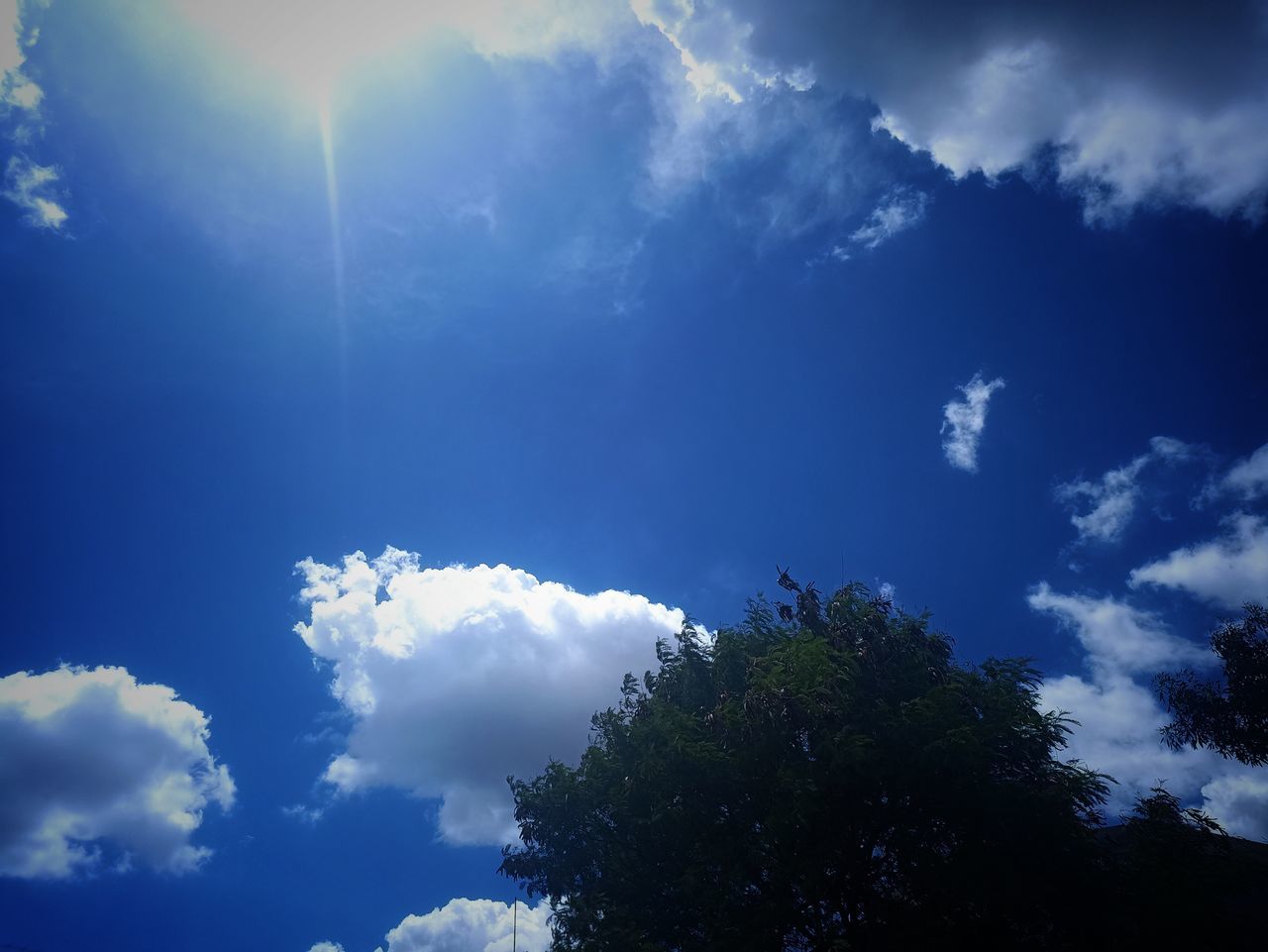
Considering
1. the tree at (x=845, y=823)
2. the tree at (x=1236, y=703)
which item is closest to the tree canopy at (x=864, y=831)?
the tree at (x=845, y=823)

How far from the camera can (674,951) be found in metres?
17.2

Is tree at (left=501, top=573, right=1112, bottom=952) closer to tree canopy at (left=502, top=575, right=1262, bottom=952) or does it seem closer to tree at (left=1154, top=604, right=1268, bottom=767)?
tree canopy at (left=502, top=575, right=1262, bottom=952)

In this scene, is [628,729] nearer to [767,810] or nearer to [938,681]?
[767,810]

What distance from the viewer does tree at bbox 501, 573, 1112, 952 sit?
15133 millimetres

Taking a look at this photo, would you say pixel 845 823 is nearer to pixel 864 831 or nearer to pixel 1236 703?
pixel 864 831

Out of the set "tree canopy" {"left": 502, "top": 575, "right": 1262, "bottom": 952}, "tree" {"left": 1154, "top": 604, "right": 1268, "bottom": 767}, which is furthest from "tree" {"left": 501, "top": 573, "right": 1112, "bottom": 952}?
"tree" {"left": 1154, "top": 604, "right": 1268, "bottom": 767}

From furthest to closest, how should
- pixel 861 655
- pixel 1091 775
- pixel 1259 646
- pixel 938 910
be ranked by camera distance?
pixel 1259 646, pixel 861 655, pixel 1091 775, pixel 938 910

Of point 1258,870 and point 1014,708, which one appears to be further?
point 1014,708

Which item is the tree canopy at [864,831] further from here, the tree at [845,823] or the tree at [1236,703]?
the tree at [1236,703]

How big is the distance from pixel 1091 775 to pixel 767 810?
9.49 meters

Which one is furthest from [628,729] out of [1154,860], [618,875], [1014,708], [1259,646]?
[1259,646]

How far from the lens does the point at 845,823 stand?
15969 millimetres

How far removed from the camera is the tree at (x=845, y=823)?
15.1 meters

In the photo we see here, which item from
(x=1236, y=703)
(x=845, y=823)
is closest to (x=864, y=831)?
(x=845, y=823)
